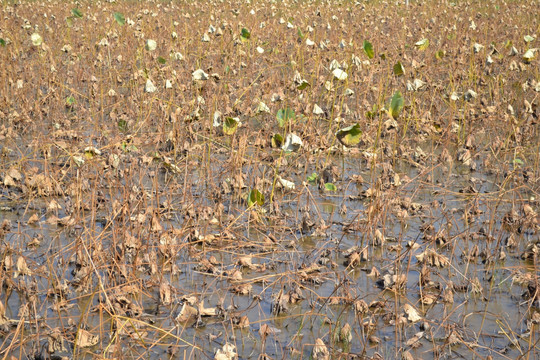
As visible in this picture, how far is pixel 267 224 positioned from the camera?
14.6ft

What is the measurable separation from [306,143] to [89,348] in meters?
3.00

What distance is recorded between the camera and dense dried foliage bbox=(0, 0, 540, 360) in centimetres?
314

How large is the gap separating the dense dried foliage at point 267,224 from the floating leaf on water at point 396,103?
0.01 meters

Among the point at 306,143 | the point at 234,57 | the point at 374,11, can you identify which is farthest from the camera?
the point at 374,11

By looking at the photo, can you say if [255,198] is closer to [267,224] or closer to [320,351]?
[267,224]

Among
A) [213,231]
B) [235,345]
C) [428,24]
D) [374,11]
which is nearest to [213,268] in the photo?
[213,231]

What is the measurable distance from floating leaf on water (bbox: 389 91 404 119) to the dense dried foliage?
13 mm

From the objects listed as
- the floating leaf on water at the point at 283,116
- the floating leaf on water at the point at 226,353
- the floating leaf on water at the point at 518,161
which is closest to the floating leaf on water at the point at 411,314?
the floating leaf on water at the point at 226,353

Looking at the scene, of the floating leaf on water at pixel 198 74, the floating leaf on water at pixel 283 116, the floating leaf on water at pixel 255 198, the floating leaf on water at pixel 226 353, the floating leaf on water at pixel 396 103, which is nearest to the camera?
the floating leaf on water at pixel 226 353

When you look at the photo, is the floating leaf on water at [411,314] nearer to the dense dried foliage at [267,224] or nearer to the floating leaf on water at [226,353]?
the dense dried foliage at [267,224]

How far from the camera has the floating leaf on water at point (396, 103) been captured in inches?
193

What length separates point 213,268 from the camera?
12.2 feet

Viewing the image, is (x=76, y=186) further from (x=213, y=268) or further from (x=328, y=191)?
(x=328, y=191)

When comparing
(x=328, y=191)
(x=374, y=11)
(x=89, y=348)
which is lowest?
(x=374, y=11)
